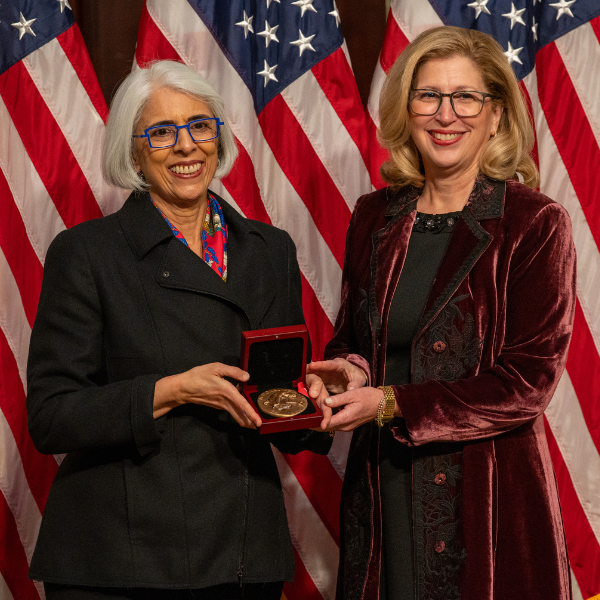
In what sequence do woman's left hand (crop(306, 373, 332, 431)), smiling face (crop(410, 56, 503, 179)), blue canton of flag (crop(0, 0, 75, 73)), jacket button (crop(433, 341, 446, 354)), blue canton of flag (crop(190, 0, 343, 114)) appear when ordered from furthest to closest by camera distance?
blue canton of flag (crop(190, 0, 343, 114)) → blue canton of flag (crop(0, 0, 75, 73)) → smiling face (crop(410, 56, 503, 179)) → jacket button (crop(433, 341, 446, 354)) → woman's left hand (crop(306, 373, 332, 431))

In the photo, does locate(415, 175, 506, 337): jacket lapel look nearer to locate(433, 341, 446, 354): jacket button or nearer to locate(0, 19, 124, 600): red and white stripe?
locate(433, 341, 446, 354): jacket button

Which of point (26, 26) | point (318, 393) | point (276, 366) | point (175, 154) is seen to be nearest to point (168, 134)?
point (175, 154)

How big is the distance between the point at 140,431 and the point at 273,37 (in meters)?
1.80

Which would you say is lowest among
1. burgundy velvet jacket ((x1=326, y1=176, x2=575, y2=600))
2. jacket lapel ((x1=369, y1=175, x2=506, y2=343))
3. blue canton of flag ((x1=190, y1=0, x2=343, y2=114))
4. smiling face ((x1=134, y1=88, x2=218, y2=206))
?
burgundy velvet jacket ((x1=326, y1=176, x2=575, y2=600))

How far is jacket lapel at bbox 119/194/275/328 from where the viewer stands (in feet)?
6.23

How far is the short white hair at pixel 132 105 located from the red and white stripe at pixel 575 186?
1187 millimetres

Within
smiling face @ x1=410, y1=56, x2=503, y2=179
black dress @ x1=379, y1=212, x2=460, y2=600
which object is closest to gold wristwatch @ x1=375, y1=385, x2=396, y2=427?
black dress @ x1=379, y1=212, x2=460, y2=600

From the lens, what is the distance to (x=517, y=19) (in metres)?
2.96

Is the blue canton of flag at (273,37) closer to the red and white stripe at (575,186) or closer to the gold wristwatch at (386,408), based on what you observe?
the red and white stripe at (575,186)

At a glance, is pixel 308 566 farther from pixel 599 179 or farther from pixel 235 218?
pixel 599 179

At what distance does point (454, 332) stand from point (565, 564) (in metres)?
0.66

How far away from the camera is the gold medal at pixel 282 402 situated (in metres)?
1.78

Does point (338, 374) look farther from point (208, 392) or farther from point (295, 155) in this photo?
point (295, 155)

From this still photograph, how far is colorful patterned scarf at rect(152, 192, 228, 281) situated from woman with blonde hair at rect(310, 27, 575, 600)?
15.0 inches
